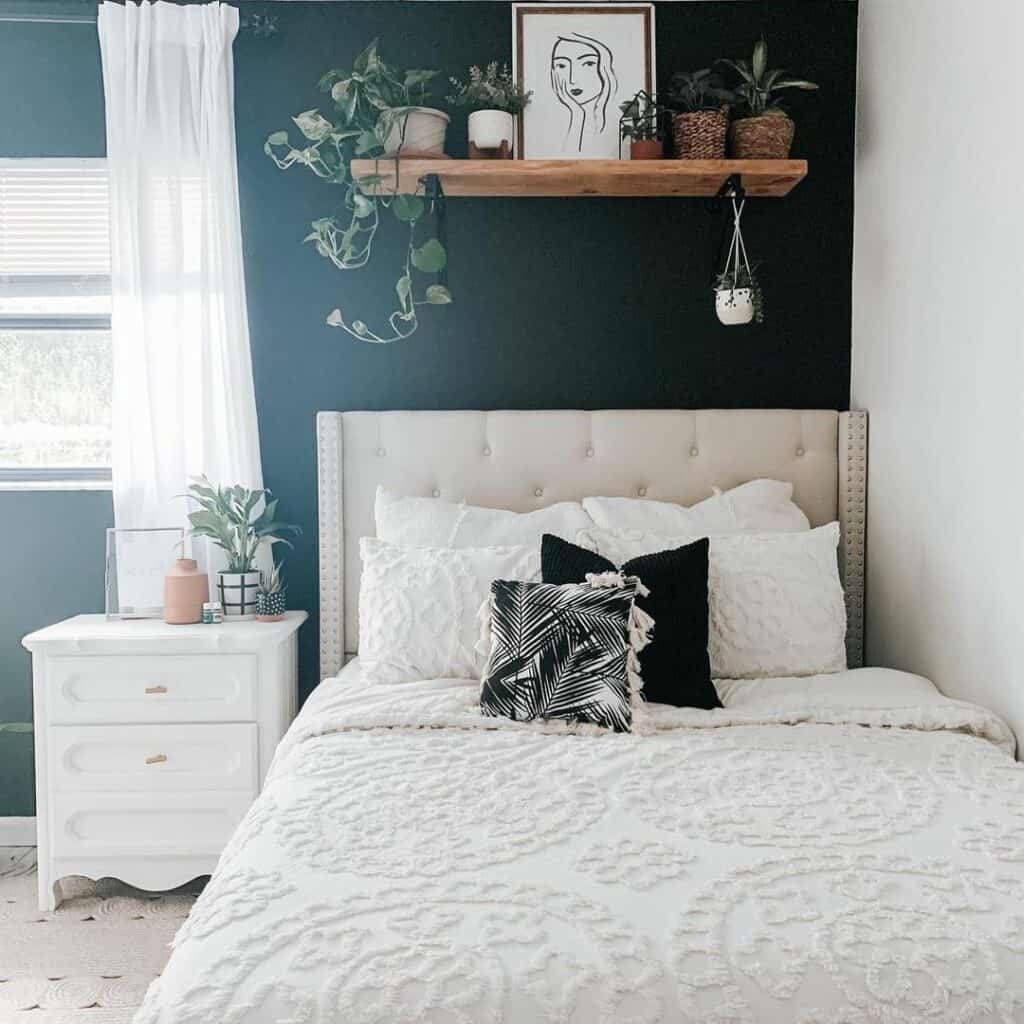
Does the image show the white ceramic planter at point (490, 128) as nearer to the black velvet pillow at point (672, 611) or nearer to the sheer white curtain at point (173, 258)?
the sheer white curtain at point (173, 258)

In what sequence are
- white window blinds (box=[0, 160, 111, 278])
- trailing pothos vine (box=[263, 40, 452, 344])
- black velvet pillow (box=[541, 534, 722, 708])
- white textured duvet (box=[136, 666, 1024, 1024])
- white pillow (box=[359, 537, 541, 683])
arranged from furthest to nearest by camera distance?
white window blinds (box=[0, 160, 111, 278])
trailing pothos vine (box=[263, 40, 452, 344])
white pillow (box=[359, 537, 541, 683])
black velvet pillow (box=[541, 534, 722, 708])
white textured duvet (box=[136, 666, 1024, 1024])

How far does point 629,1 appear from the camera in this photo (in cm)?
305

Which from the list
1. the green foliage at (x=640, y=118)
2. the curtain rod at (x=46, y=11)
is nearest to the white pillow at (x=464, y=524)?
the green foliage at (x=640, y=118)

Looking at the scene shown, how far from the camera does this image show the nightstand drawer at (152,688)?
2676 millimetres

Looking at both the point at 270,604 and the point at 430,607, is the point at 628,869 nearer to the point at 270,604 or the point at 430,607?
the point at 430,607

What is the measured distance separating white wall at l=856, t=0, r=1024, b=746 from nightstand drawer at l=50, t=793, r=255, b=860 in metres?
1.81

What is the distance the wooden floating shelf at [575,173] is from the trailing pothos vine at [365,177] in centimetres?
4

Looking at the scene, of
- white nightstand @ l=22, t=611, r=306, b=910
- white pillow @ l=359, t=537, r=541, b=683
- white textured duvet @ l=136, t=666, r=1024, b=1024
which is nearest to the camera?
white textured duvet @ l=136, t=666, r=1024, b=1024

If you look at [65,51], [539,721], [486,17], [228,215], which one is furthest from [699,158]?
[65,51]

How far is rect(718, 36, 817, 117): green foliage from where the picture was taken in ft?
9.21

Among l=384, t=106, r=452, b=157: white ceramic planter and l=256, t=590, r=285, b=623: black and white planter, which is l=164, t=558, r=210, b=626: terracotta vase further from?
l=384, t=106, r=452, b=157: white ceramic planter

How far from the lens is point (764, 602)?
2.51 m

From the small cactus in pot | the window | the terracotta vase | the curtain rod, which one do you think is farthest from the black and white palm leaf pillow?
the curtain rod

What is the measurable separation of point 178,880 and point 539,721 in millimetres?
1176
